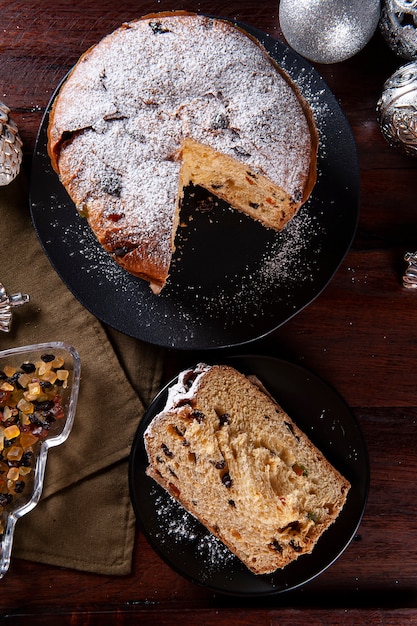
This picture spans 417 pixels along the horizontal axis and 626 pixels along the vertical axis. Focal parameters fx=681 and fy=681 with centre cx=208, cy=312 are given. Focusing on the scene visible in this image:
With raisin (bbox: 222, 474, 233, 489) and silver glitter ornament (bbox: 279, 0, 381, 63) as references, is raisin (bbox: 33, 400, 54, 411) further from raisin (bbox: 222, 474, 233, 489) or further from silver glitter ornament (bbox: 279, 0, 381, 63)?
silver glitter ornament (bbox: 279, 0, 381, 63)

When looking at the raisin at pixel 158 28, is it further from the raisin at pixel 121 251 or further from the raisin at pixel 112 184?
the raisin at pixel 121 251

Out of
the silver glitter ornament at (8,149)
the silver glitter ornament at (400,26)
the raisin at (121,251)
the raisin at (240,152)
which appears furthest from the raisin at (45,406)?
the silver glitter ornament at (400,26)

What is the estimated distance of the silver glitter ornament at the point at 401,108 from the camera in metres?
2.29

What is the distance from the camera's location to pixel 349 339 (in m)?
2.55

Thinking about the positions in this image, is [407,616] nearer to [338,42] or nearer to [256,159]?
[256,159]

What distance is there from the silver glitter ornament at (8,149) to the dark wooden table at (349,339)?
12 centimetres

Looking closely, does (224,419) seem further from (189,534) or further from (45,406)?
(45,406)

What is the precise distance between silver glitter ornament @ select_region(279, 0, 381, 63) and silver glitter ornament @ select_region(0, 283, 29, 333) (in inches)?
52.3

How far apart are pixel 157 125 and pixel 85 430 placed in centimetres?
114

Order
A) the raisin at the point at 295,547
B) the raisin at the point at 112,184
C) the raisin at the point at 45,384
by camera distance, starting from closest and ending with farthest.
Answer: the raisin at the point at 112,184
the raisin at the point at 295,547
the raisin at the point at 45,384

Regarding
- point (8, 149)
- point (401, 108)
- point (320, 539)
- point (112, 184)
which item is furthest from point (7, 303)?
point (401, 108)

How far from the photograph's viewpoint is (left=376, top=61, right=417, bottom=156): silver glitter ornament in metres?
2.29

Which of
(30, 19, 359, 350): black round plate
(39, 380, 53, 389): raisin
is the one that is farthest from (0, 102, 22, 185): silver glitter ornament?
(39, 380, 53, 389): raisin

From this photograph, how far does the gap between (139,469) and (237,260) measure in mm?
822
